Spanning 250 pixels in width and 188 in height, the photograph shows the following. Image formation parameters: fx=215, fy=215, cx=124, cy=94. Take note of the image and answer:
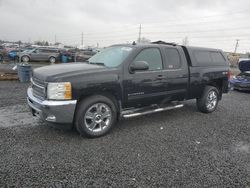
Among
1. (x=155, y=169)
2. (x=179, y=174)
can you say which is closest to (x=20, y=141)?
(x=155, y=169)

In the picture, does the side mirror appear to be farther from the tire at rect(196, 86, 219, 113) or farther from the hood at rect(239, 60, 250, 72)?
A: the hood at rect(239, 60, 250, 72)

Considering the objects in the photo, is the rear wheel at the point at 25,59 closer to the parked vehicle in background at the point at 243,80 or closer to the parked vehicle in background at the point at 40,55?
the parked vehicle in background at the point at 40,55

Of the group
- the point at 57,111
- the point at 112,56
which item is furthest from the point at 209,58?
the point at 57,111

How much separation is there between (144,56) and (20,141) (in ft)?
9.85

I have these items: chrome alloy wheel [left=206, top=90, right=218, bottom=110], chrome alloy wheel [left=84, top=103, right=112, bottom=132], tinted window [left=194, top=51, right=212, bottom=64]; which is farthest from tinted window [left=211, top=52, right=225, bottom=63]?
chrome alloy wheel [left=84, top=103, right=112, bottom=132]

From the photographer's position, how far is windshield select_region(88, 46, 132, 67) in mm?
4555

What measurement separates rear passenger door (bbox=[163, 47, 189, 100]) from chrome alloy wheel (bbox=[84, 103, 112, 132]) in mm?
1647

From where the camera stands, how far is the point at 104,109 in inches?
168

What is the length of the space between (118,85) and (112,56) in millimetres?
906

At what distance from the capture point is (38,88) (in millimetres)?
4094

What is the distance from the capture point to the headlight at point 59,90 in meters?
3.69

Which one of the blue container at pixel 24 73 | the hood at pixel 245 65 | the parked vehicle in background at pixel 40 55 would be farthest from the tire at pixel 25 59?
the hood at pixel 245 65

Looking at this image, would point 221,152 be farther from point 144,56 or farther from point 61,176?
point 61,176

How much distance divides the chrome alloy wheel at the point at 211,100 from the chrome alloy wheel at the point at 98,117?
11.1ft
